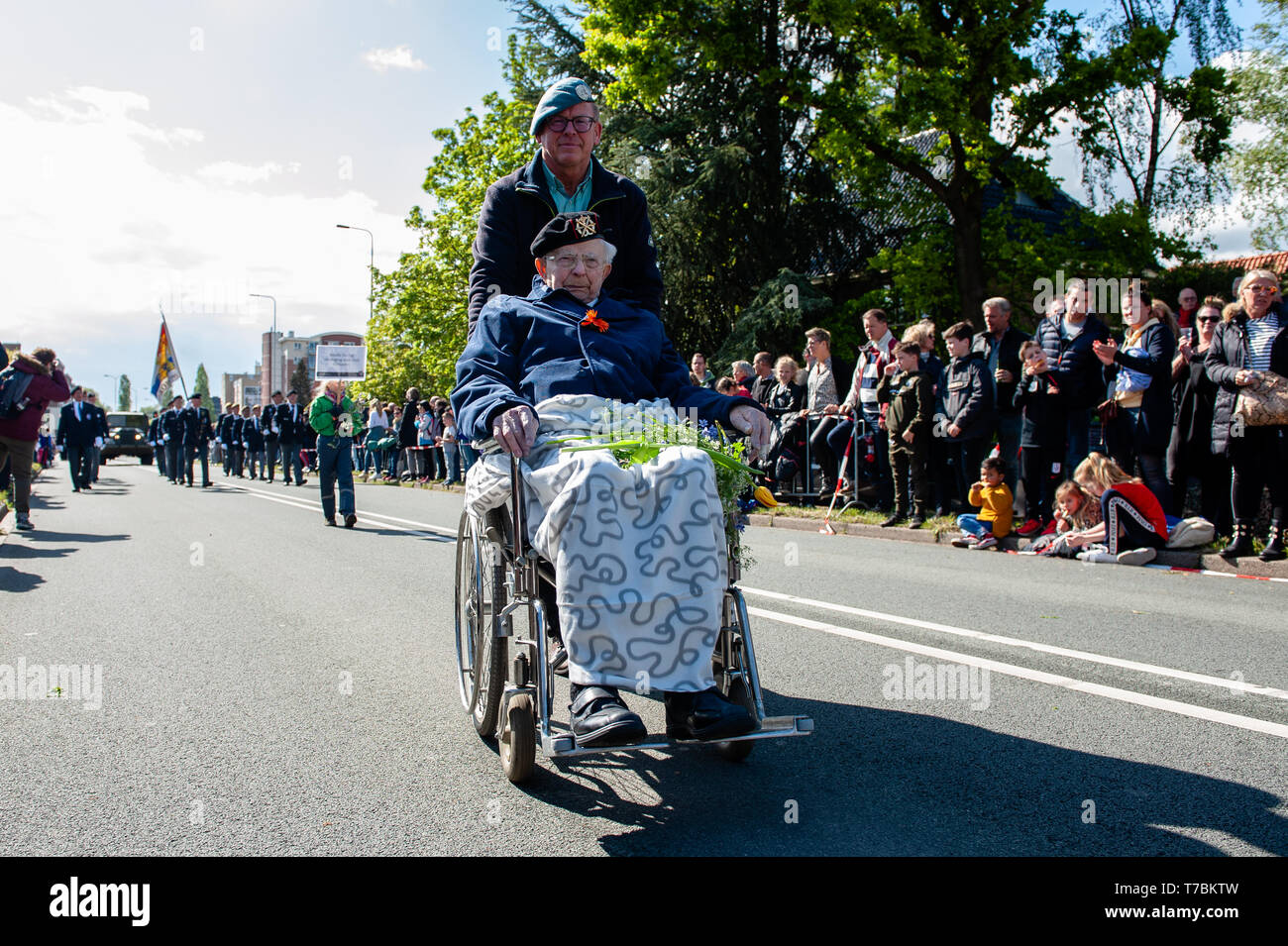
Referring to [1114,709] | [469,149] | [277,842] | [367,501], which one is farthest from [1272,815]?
[469,149]

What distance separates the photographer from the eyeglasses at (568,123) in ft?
14.6

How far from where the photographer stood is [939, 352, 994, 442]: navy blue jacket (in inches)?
435

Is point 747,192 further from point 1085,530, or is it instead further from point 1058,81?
point 1085,530

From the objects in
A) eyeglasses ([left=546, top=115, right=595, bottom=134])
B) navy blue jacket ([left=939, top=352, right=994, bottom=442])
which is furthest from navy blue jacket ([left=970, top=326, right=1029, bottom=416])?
eyeglasses ([left=546, top=115, right=595, bottom=134])

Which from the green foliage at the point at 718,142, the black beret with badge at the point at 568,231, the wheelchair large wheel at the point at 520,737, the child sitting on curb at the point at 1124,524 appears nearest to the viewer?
the wheelchair large wheel at the point at 520,737

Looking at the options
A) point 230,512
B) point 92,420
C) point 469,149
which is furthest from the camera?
point 469,149

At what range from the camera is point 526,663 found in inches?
134

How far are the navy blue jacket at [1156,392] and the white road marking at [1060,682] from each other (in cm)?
538

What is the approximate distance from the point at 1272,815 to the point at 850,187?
27834mm

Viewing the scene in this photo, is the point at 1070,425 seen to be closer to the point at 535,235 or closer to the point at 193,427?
the point at 535,235

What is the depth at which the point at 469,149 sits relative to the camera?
3841cm

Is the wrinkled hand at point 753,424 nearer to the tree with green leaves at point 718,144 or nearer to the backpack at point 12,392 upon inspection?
the backpack at point 12,392

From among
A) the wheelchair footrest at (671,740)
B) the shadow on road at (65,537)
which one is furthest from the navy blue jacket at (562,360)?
the shadow on road at (65,537)

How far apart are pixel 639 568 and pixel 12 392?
1186cm
